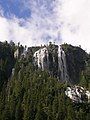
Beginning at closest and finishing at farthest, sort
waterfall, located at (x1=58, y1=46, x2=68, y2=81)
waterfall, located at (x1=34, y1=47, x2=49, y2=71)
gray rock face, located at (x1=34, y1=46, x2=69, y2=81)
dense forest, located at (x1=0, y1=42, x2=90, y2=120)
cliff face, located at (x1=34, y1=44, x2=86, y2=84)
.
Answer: dense forest, located at (x1=0, y1=42, x2=90, y2=120), waterfall, located at (x1=58, y1=46, x2=68, y2=81), gray rock face, located at (x1=34, y1=46, x2=69, y2=81), cliff face, located at (x1=34, y1=44, x2=86, y2=84), waterfall, located at (x1=34, y1=47, x2=49, y2=71)

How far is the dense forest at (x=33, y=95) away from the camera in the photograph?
13188 cm

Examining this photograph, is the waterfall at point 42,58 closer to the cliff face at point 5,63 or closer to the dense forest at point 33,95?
the dense forest at point 33,95

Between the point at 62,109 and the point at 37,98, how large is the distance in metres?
13.6

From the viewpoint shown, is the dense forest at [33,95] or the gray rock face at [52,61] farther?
the gray rock face at [52,61]

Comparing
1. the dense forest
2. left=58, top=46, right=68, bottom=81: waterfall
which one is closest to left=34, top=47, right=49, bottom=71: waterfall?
the dense forest

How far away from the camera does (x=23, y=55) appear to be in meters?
199

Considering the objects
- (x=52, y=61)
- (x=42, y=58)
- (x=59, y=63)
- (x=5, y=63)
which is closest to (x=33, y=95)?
(x=5, y=63)

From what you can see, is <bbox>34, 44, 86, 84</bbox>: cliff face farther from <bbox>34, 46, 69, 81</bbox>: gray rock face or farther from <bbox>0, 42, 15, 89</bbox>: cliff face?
<bbox>0, 42, 15, 89</bbox>: cliff face

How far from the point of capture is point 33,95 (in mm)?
144375

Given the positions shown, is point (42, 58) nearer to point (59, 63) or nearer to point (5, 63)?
point (59, 63)

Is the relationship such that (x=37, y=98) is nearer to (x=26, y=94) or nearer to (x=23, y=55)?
(x=26, y=94)

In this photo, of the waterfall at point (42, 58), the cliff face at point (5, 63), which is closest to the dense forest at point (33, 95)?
the cliff face at point (5, 63)

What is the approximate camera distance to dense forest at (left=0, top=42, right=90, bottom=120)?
13188 centimetres

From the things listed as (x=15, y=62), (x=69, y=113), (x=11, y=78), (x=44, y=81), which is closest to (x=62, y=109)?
(x=69, y=113)
